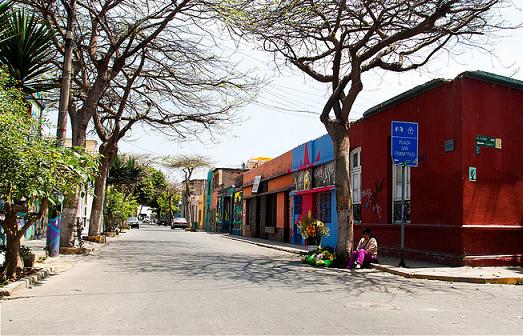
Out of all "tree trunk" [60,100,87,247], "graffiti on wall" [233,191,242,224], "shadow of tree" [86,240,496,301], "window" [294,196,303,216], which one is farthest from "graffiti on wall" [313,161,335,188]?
"graffiti on wall" [233,191,242,224]

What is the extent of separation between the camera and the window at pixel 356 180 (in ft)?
64.5

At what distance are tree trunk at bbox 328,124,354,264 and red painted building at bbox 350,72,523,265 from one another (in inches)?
84.5

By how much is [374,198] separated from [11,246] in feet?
39.7

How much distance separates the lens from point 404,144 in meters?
13.7

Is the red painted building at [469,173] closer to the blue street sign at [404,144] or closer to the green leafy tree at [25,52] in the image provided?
the blue street sign at [404,144]

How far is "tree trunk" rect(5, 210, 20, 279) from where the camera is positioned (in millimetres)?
9672

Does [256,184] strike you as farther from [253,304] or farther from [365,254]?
[253,304]

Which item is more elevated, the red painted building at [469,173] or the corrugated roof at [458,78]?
the corrugated roof at [458,78]

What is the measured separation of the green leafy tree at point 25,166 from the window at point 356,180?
1183 cm

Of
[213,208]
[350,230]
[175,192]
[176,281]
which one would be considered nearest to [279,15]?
[350,230]

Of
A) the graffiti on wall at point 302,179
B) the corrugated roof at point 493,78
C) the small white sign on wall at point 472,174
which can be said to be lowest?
the small white sign on wall at point 472,174

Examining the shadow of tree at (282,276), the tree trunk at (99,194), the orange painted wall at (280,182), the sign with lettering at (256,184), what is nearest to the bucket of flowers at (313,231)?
the shadow of tree at (282,276)

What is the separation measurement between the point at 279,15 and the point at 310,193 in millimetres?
12551

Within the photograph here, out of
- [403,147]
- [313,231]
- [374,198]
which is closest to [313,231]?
[313,231]
